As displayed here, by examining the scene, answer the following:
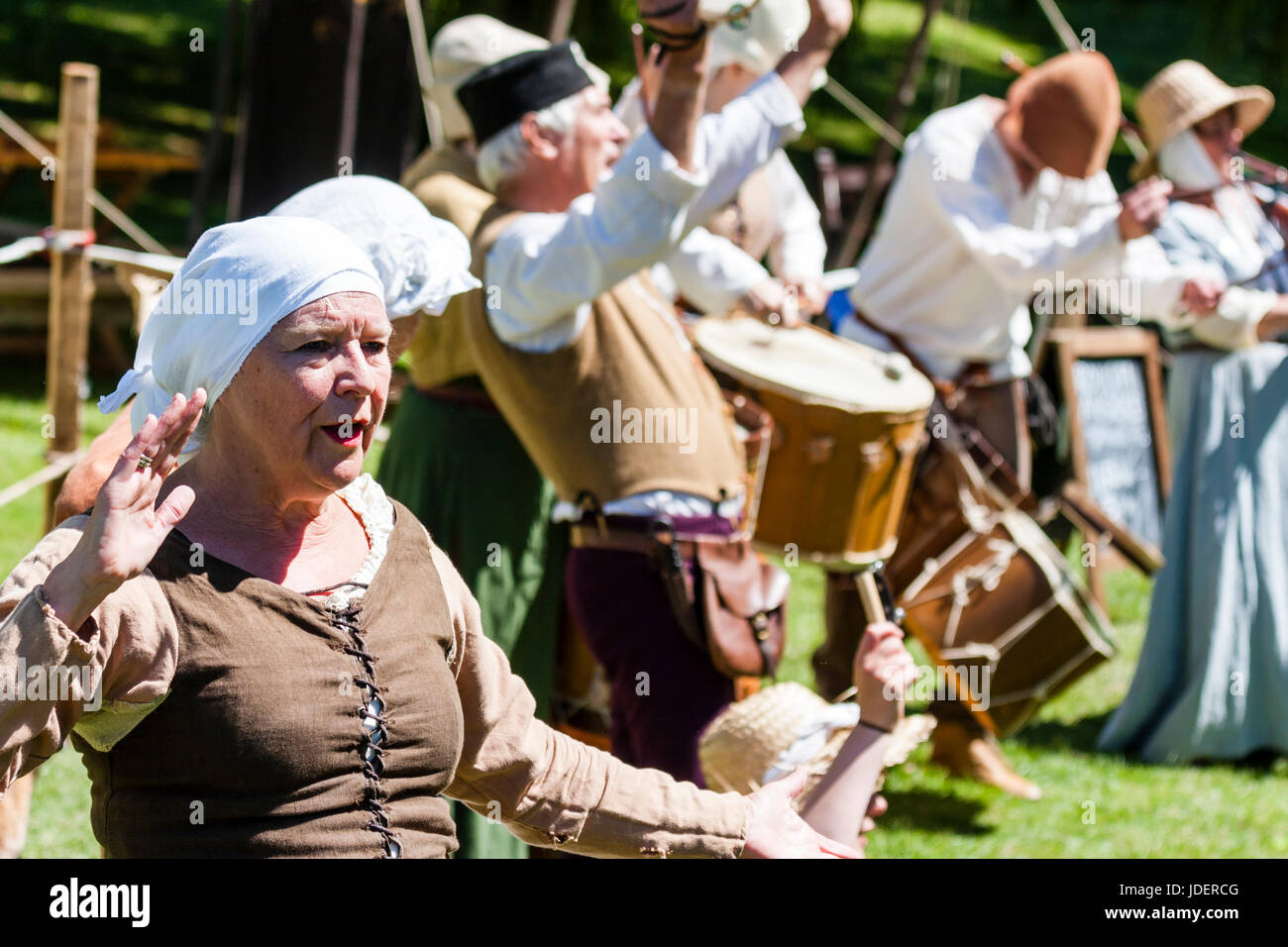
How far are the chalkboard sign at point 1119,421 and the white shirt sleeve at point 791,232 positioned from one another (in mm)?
1840

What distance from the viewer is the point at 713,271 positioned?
170 inches

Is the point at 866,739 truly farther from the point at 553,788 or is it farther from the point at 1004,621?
the point at 1004,621

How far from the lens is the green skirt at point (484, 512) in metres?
3.66

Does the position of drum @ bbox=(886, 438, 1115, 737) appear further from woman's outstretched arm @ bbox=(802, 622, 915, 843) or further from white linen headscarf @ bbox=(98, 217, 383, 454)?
white linen headscarf @ bbox=(98, 217, 383, 454)

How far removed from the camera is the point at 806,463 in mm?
4332

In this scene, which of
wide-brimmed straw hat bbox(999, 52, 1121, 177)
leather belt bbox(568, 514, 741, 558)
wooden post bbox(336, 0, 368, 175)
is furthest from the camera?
wooden post bbox(336, 0, 368, 175)

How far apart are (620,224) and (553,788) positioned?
1108 mm

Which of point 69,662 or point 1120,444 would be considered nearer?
point 69,662

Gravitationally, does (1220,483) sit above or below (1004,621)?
A: above

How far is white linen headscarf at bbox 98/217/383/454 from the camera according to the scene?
1916 mm

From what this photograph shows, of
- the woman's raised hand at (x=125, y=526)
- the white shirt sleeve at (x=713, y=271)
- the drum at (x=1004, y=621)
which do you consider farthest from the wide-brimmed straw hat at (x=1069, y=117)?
the woman's raised hand at (x=125, y=526)

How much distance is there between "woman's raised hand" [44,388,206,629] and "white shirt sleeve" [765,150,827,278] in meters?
3.89

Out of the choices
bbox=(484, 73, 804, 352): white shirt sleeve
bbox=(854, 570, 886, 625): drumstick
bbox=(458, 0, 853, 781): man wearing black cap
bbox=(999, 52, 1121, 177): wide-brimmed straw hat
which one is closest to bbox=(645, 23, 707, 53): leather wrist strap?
bbox=(484, 73, 804, 352): white shirt sleeve

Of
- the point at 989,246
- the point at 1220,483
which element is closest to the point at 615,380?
the point at 989,246
